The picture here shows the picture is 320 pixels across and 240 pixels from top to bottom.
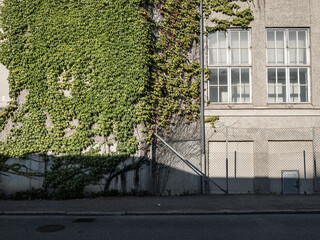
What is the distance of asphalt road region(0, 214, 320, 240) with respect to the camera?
7.25 metres

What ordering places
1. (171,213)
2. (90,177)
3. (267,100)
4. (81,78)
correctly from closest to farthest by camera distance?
(171,213) < (90,177) < (81,78) < (267,100)

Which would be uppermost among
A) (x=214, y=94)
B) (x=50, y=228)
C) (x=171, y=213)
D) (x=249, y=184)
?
(x=214, y=94)

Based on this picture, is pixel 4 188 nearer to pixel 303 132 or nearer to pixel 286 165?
pixel 286 165

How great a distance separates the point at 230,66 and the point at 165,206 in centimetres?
730

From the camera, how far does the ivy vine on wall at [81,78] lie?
40.9 ft

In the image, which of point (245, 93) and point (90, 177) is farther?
point (245, 93)

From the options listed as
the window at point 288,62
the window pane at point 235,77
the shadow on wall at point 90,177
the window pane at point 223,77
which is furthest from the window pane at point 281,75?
the shadow on wall at point 90,177

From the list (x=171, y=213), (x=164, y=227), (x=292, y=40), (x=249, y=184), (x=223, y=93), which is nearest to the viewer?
(x=164, y=227)

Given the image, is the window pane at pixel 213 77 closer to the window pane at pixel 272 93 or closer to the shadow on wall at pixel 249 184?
the window pane at pixel 272 93

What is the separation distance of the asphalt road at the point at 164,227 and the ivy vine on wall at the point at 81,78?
3.67 meters

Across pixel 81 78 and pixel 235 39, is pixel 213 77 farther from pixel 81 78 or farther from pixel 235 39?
pixel 81 78

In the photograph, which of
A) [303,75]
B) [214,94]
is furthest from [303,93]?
[214,94]

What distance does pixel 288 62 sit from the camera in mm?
14422

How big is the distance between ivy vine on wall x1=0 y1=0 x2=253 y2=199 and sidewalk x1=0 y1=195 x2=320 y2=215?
1.56 metres
